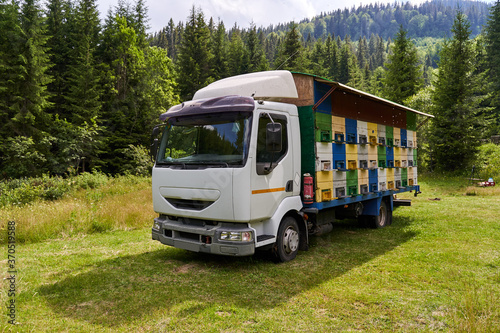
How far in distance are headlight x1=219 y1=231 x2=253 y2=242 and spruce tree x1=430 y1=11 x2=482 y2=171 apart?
2564cm

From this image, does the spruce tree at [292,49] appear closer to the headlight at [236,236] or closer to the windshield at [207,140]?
the windshield at [207,140]

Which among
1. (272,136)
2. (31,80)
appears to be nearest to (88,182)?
(31,80)

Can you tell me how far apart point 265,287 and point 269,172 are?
6.23ft

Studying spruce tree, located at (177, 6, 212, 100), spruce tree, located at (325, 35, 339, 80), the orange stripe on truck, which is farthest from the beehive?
spruce tree, located at (325, 35, 339, 80)

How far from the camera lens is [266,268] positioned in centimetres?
604

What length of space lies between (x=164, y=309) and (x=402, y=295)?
3.37m

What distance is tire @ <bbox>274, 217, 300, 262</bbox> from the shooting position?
623 centimetres

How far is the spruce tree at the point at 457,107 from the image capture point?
2558 cm

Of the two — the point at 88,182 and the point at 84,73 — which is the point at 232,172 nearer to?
the point at 88,182

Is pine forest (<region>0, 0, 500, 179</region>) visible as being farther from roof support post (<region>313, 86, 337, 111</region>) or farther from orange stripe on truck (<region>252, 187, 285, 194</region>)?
orange stripe on truck (<region>252, 187, 285, 194</region>)

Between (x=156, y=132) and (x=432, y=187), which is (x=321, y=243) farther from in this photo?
(x=432, y=187)

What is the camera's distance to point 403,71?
1371 inches

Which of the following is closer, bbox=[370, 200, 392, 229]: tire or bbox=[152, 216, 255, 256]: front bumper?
bbox=[152, 216, 255, 256]: front bumper

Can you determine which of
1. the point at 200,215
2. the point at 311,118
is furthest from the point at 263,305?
the point at 311,118
